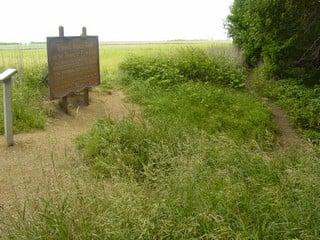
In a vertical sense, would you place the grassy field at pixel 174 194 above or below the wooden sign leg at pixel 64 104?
above

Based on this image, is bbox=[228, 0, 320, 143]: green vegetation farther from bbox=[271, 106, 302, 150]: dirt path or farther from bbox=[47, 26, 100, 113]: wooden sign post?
bbox=[47, 26, 100, 113]: wooden sign post

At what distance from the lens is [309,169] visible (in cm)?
507

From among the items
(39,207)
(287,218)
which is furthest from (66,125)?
(287,218)

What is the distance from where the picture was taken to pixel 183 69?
1573 centimetres

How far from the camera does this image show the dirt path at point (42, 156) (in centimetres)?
554

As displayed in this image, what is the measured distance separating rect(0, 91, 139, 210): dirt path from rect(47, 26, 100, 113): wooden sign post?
0.54m

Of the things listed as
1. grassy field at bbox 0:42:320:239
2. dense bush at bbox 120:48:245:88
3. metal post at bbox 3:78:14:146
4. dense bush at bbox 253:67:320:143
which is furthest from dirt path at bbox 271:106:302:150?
metal post at bbox 3:78:14:146

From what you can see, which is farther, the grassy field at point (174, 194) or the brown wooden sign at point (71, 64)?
the brown wooden sign at point (71, 64)

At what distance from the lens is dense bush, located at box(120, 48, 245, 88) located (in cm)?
1492

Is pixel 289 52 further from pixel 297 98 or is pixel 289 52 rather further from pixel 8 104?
pixel 8 104

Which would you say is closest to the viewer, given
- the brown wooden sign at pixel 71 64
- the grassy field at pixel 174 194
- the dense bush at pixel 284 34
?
the grassy field at pixel 174 194

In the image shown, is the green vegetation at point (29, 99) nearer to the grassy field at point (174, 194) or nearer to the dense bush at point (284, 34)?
the grassy field at point (174, 194)

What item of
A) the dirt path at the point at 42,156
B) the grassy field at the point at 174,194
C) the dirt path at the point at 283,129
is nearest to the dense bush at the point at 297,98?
the dirt path at the point at 283,129

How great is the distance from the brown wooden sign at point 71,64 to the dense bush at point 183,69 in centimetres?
308
